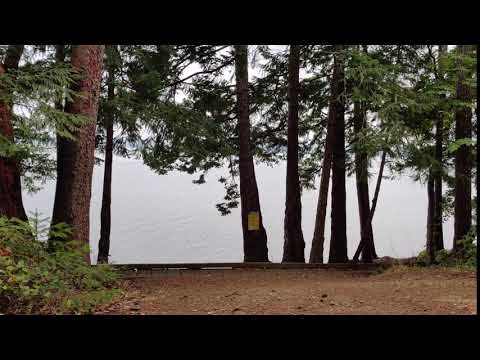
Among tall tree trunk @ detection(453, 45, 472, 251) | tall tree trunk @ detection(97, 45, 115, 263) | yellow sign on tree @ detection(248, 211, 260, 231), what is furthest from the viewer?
tall tree trunk @ detection(97, 45, 115, 263)

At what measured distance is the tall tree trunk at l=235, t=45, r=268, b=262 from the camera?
50.3 feet

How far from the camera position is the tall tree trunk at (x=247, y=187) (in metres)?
15.3

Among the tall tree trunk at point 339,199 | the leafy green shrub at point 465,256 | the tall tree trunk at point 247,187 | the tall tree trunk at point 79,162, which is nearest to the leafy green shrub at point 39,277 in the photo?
the tall tree trunk at point 79,162

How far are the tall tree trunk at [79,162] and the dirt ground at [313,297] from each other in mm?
1684

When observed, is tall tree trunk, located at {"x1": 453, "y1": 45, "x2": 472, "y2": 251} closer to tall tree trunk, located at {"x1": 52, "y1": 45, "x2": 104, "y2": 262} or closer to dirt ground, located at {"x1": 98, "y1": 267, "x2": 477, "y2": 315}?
dirt ground, located at {"x1": 98, "y1": 267, "x2": 477, "y2": 315}

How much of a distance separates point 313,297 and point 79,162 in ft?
16.8

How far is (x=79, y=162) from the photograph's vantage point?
9.43 meters

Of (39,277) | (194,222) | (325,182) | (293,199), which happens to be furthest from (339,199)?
(194,222)

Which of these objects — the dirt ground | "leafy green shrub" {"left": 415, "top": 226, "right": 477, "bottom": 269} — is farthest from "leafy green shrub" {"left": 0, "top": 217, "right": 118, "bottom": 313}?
"leafy green shrub" {"left": 415, "top": 226, "right": 477, "bottom": 269}

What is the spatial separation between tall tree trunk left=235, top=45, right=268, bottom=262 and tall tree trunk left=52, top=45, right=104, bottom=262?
21.3 ft

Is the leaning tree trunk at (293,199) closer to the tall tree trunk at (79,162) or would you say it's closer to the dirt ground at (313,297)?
the dirt ground at (313,297)
